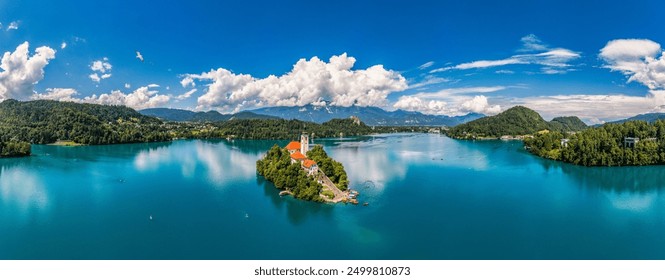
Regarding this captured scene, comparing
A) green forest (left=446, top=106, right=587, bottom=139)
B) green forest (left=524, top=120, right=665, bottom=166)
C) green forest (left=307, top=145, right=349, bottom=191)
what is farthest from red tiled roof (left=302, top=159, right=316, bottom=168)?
green forest (left=446, top=106, right=587, bottom=139)

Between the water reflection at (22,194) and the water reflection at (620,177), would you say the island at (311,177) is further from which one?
the water reflection at (620,177)

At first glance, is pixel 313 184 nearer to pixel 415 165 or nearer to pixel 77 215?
pixel 77 215

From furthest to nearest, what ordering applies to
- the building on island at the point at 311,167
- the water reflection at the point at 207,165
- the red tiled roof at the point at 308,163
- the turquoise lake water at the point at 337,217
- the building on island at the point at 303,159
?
the water reflection at the point at 207,165, the red tiled roof at the point at 308,163, the building on island at the point at 303,159, the building on island at the point at 311,167, the turquoise lake water at the point at 337,217

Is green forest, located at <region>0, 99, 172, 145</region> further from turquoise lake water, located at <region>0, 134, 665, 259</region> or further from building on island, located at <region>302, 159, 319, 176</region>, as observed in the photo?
building on island, located at <region>302, 159, 319, 176</region>

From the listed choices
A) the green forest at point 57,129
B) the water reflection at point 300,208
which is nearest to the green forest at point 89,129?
the green forest at point 57,129

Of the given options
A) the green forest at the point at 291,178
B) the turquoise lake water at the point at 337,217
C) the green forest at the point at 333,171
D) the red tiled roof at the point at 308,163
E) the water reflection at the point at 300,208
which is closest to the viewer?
the turquoise lake water at the point at 337,217

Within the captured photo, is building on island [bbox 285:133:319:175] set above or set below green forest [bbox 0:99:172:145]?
below

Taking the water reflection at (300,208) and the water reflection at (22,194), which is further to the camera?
the water reflection at (22,194)

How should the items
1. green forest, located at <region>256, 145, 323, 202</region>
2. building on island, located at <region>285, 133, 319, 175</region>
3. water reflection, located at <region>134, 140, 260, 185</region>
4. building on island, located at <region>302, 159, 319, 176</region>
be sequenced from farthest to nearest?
water reflection, located at <region>134, 140, 260, 185</region>, building on island, located at <region>285, 133, 319, 175</region>, building on island, located at <region>302, 159, 319, 176</region>, green forest, located at <region>256, 145, 323, 202</region>
